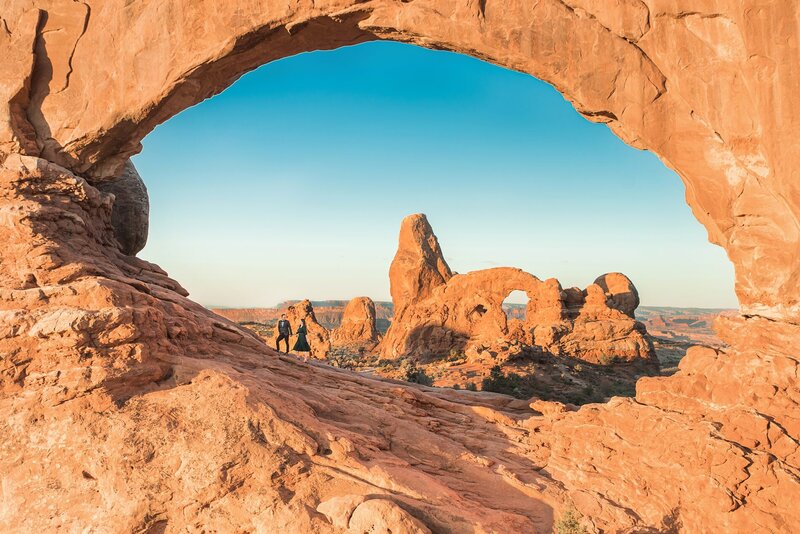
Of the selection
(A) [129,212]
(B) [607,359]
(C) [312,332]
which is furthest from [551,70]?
(C) [312,332]

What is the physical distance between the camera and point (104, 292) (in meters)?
6.39

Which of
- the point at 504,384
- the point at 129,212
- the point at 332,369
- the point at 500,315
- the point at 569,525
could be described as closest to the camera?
the point at 569,525

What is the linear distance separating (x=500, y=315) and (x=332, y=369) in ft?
60.4

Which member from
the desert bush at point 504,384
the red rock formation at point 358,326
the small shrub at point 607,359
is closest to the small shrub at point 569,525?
the desert bush at point 504,384

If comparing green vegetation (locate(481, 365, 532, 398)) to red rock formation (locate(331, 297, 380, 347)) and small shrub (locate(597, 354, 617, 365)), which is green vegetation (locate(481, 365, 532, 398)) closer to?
small shrub (locate(597, 354, 617, 365))

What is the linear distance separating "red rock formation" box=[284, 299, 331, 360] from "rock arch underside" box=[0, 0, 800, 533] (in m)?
19.3

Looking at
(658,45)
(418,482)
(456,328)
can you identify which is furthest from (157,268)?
(456,328)

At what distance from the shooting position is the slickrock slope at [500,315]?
25203 mm

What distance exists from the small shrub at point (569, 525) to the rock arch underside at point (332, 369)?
0.64 ft

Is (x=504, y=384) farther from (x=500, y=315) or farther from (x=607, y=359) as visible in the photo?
(x=500, y=315)

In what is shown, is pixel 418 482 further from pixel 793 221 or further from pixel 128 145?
pixel 128 145

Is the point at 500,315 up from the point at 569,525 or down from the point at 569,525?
up

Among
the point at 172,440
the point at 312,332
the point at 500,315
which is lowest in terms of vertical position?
the point at 312,332

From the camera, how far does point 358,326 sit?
4144cm
